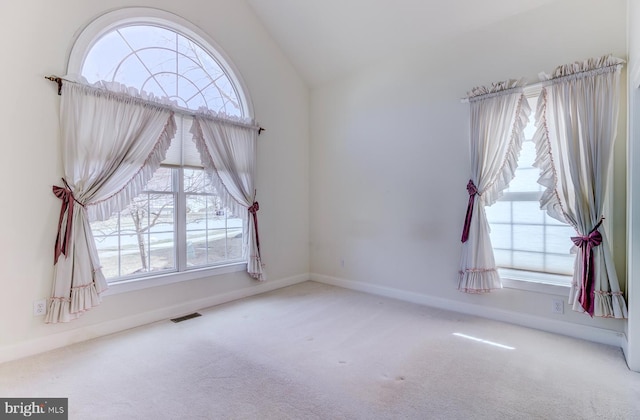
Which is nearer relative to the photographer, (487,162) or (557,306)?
(557,306)

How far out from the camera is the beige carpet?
186 cm

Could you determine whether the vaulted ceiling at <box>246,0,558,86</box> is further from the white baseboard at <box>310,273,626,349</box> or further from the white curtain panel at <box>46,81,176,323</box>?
the white baseboard at <box>310,273,626,349</box>

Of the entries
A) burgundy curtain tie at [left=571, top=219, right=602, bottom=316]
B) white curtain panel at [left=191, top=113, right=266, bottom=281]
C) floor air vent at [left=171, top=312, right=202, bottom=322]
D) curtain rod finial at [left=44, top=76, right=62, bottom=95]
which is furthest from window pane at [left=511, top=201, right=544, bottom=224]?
curtain rod finial at [left=44, top=76, right=62, bottom=95]

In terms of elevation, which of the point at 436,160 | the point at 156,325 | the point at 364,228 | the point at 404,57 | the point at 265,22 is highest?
the point at 265,22

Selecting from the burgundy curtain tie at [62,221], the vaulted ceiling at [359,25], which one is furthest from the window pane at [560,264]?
the burgundy curtain tie at [62,221]

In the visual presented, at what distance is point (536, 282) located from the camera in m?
3.01

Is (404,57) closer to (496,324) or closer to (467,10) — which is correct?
(467,10)

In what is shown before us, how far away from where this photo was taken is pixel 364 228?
14.4 ft

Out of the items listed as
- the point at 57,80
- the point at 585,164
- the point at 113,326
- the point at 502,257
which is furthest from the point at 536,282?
the point at 57,80

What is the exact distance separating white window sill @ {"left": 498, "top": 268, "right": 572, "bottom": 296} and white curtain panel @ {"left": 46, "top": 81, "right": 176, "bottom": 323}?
154 inches

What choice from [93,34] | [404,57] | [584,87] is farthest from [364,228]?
[93,34]

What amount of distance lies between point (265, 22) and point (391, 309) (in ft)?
13.9

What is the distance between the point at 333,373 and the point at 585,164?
2.78 metres
